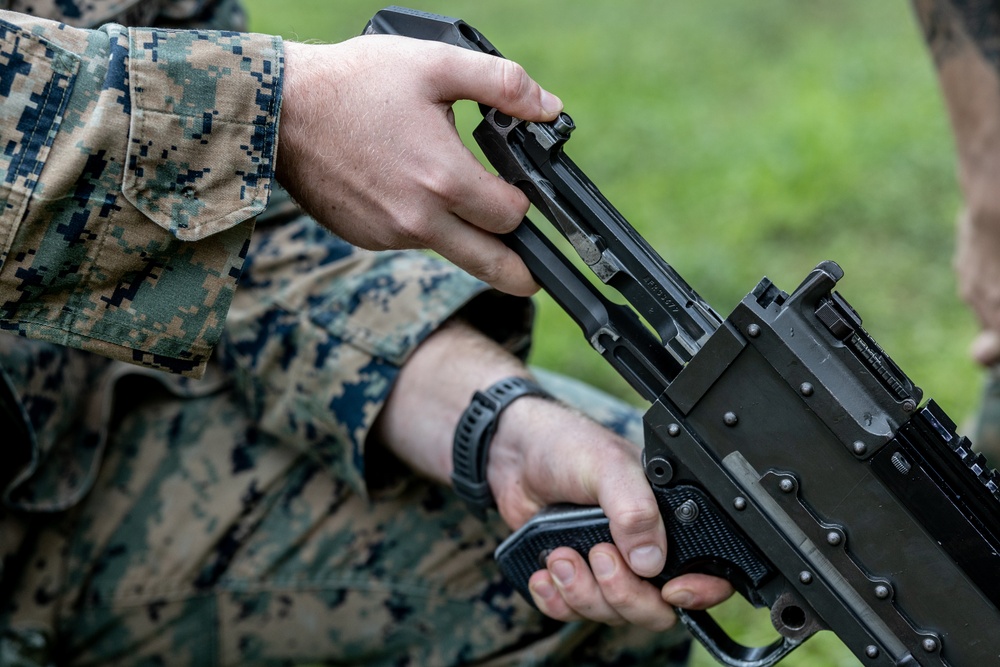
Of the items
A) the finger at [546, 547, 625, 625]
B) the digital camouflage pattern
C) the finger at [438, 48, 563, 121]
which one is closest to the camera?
the finger at [438, 48, 563, 121]

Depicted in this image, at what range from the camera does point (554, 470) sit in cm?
196

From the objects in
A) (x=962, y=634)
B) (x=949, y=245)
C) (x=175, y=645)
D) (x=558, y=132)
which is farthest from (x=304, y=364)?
(x=949, y=245)

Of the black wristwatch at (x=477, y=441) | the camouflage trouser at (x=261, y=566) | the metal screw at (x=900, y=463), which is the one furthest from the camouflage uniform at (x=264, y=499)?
the metal screw at (x=900, y=463)

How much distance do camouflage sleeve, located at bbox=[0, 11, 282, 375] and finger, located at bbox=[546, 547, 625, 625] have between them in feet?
2.43

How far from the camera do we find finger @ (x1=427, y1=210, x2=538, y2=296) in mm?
1713

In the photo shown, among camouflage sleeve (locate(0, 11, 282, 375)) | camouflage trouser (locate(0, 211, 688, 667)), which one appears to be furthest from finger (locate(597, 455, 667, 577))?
camouflage sleeve (locate(0, 11, 282, 375))

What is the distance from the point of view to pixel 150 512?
2199 mm

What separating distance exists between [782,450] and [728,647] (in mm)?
415

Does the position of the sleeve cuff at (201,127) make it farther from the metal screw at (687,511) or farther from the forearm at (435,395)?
the metal screw at (687,511)

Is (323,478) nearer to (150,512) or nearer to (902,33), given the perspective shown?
(150,512)

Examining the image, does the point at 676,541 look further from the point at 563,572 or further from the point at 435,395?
the point at 435,395

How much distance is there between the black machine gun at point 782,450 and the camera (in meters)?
1.58

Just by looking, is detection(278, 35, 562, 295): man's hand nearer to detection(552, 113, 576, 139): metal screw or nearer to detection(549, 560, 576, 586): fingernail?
detection(552, 113, 576, 139): metal screw

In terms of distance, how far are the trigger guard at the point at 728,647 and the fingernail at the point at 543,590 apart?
0.22 meters
